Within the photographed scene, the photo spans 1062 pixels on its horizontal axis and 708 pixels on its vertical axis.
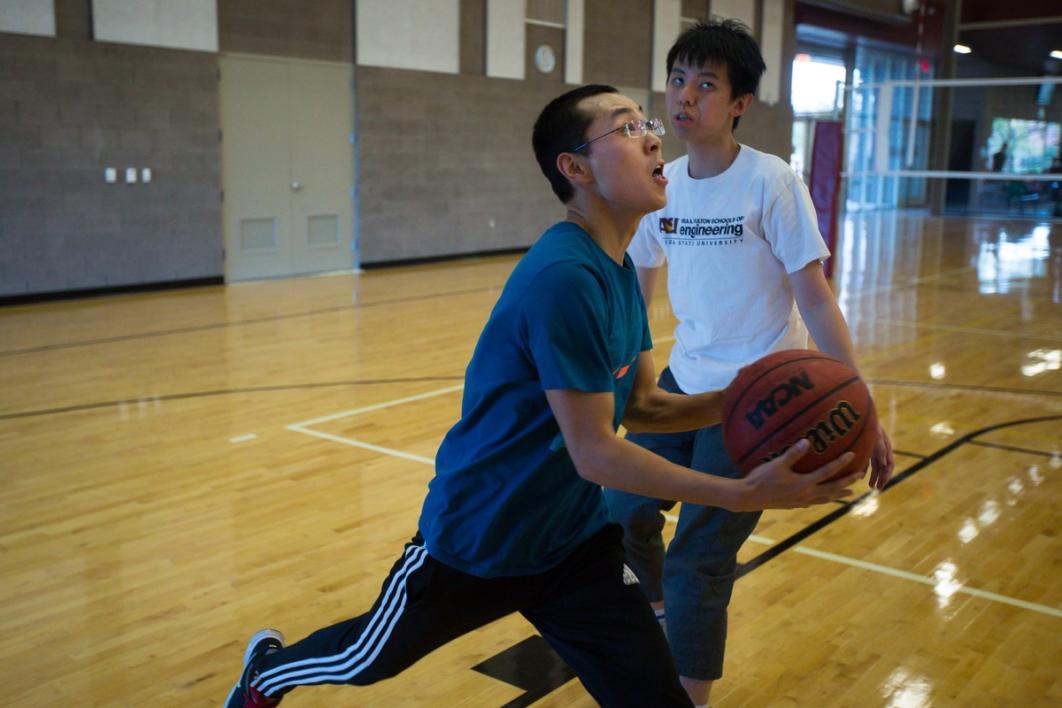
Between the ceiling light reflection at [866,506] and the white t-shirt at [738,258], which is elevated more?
the white t-shirt at [738,258]

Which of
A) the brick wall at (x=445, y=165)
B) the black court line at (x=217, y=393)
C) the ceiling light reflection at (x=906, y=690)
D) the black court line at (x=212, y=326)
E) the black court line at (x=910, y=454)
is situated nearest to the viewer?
the ceiling light reflection at (x=906, y=690)

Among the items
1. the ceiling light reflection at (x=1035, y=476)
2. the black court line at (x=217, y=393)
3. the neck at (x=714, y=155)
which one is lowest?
the ceiling light reflection at (x=1035, y=476)

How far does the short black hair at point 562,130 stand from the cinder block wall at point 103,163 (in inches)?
350

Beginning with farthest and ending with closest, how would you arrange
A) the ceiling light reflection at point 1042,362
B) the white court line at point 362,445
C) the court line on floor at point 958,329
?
the court line on floor at point 958,329 → the ceiling light reflection at point 1042,362 → the white court line at point 362,445

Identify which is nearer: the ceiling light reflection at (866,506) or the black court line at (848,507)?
the black court line at (848,507)

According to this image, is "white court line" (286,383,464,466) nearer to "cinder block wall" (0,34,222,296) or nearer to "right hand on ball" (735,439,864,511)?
"right hand on ball" (735,439,864,511)

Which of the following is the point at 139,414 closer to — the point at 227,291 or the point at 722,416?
the point at 722,416

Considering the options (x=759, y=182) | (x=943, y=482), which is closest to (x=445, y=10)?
(x=943, y=482)

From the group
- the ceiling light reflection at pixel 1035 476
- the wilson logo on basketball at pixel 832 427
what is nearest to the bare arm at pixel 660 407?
the wilson logo on basketball at pixel 832 427

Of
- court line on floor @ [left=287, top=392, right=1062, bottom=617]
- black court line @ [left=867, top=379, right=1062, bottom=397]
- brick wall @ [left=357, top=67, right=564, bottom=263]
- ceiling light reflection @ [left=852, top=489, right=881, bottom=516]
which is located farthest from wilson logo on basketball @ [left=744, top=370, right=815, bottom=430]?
brick wall @ [left=357, top=67, right=564, bottom=263]

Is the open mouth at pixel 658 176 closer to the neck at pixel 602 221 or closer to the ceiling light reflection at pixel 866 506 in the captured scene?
the neck at pixel 602 221

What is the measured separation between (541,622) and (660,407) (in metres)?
0.50

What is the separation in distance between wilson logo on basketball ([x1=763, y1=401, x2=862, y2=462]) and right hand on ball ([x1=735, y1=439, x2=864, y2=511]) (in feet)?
0.44

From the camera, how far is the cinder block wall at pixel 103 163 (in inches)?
369
